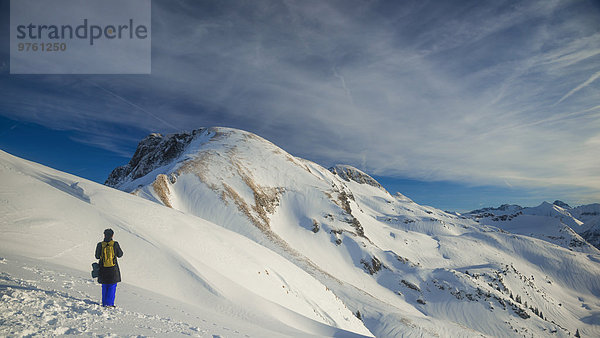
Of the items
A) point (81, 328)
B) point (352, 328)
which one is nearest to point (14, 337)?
point (81, 328)

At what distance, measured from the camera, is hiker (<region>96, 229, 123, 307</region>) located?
281 inches

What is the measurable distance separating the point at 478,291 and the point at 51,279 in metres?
74.2

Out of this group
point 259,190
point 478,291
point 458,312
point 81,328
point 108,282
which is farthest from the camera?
point 259,190

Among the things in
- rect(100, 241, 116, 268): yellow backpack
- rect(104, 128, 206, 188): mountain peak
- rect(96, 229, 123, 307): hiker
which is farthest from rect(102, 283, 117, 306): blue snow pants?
rect(104, 128, 206, 188): mountain peak

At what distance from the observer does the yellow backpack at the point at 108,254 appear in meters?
7.47

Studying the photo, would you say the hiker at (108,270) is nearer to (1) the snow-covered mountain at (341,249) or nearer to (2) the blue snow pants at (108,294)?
(2) the blue snow pants at (108,294)

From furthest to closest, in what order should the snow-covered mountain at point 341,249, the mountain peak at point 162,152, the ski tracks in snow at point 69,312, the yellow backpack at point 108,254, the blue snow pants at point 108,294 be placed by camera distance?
the mountain peak at point 162,152 < the snow-covered mountain at point 341,249 < the yellow backpack at point 108,254 < the blue snow pants at point 108,294 < the ski tracks in snow at point 69,312

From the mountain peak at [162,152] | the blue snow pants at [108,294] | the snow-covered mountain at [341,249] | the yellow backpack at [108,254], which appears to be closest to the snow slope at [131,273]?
the blue snow pants at [108,294]

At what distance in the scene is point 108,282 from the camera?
716 centimetres

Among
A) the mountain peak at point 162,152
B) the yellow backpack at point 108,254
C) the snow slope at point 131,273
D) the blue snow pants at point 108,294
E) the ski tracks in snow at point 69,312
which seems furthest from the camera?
the mountain peak at point 162,152

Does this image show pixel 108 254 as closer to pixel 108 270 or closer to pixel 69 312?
pixel 108 270

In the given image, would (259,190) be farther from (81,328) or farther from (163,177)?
(81,328)

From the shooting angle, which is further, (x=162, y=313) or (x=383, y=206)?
(x=383, y=206)

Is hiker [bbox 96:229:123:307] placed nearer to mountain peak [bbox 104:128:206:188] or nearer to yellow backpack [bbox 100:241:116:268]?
yellow backpack [bbox 100:241:116:268]
